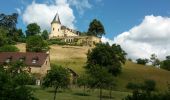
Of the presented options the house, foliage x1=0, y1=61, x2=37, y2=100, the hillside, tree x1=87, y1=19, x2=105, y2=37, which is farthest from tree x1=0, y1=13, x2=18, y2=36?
foliage x1=0, y1=61, x2=37, y2=100

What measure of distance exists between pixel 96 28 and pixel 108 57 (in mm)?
57805

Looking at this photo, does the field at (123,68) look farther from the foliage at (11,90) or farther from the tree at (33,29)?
the foliage at (11,90)

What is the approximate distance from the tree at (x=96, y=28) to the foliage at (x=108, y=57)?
48656mm

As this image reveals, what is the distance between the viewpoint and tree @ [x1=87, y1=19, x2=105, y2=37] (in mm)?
169600

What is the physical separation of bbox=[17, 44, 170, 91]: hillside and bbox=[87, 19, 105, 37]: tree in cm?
1820

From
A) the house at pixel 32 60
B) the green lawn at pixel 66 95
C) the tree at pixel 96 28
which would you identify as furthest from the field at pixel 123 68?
the green lawn at pixel 66 95

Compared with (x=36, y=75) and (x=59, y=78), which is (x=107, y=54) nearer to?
(x=36, y=75)

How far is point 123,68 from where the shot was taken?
127375 millimetres

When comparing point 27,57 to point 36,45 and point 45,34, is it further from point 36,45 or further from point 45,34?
point 45,34

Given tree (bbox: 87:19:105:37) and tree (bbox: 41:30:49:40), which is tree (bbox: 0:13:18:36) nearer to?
tree (bbox: 41:30:49:40)

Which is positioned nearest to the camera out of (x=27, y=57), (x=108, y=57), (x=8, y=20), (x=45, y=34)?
(x=27, y=57)

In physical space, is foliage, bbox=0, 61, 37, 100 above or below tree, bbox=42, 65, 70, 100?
below

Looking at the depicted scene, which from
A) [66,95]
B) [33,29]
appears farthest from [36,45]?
[66,95]

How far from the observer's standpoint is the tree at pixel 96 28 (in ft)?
556
